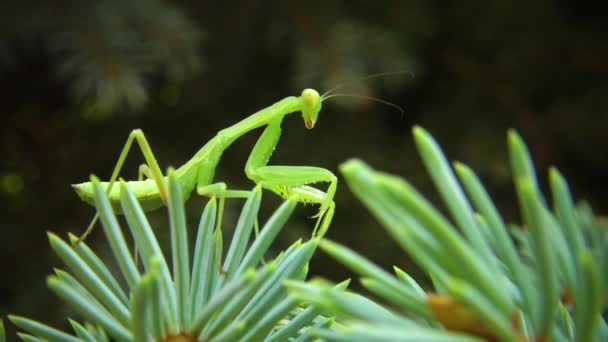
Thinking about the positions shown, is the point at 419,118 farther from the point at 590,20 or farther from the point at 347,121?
the point at 590,20

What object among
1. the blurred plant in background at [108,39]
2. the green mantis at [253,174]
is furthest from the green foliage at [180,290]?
the blurred plant in background at [108,39]

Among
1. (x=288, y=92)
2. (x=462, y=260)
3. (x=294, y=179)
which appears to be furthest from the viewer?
(x=288, y=92)

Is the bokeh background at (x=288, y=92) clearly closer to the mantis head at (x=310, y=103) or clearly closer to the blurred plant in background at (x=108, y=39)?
the blurred plant in background at (x=108, y=39)

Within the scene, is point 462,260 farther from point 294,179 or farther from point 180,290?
point 294,179

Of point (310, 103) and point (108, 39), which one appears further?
point (108, 39)

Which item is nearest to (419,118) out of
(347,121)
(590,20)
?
(347,121)

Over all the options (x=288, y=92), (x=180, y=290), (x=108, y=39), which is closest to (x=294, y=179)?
(x=180, y=290)

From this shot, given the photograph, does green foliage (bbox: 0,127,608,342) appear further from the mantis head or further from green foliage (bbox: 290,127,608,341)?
the mantis head

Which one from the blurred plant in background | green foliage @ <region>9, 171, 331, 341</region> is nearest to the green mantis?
green foliage @ <region>9, 171, 331, 341</region>
